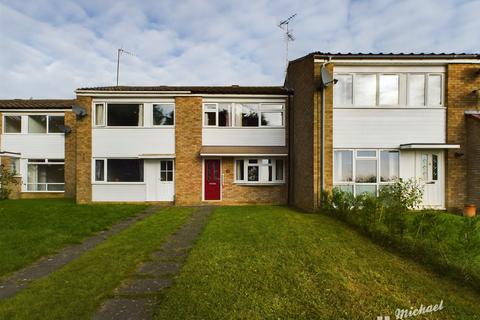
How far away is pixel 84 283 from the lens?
4.73 metres

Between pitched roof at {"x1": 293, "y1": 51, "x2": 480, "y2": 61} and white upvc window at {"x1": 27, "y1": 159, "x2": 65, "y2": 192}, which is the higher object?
pitched roof at {"x1": 293, "y1": 51, "x2": 480, "y2": 61}

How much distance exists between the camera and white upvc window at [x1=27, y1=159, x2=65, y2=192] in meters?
17.3

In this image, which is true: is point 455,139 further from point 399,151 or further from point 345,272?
point 345,272

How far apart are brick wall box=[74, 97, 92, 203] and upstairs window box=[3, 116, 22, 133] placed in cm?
628

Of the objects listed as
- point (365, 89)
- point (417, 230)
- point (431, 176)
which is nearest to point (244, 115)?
point (365, 89)

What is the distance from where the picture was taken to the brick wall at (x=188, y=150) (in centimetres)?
1412

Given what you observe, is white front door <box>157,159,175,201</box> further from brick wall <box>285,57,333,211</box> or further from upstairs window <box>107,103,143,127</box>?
brick wall <box>285,57,333,211</box>

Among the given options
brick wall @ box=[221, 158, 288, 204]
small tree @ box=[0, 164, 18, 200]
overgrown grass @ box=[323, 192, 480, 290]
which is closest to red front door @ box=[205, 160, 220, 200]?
brick wall @ box=[221, 158, 288, 204]

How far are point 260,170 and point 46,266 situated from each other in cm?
1014

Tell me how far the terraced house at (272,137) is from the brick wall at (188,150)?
0.05 metres

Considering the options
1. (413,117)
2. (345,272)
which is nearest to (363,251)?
(345,272)

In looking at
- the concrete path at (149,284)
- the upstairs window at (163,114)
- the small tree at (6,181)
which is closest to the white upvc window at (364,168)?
the concrete path at (149,284)

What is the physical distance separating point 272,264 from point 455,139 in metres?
11.0

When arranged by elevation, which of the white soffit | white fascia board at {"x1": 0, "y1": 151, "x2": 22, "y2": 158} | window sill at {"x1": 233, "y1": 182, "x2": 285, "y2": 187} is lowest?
window sill at {"x1": 233, "y1": 182, "x2": 285, "y2": 187}
